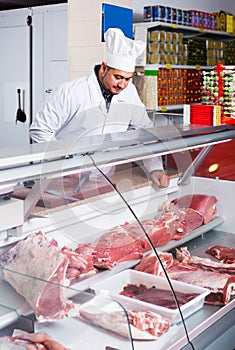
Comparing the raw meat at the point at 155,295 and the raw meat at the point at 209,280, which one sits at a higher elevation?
the raw meat at the point at 155,295

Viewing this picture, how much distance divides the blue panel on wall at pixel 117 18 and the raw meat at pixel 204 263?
11.7ft

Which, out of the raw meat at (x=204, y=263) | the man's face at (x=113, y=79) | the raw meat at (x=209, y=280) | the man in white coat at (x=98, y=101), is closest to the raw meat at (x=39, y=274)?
the raw meat at (x=209, y=280)

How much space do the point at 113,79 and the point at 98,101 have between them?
26cm

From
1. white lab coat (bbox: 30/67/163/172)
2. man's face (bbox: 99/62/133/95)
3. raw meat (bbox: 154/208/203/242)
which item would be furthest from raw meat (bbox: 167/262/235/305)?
man's face (bbox: 99/62/133/95)

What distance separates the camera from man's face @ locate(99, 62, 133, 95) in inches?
132

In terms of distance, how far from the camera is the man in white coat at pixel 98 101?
3272 mm

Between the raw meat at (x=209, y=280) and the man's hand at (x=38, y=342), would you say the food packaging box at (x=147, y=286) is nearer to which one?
the raw meat at (x=209, y=280)

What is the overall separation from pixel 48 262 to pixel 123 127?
3.81ft

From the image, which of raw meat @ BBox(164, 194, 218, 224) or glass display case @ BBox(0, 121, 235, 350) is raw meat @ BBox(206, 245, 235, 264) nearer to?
glass display case @ BBox(0, 121, 235, 350)

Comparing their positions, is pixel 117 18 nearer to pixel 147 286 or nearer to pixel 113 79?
pixel 113 79

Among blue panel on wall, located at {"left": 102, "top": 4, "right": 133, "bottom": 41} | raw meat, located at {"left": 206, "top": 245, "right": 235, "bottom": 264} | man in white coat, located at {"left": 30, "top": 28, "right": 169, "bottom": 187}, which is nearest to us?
raw meat, located at {"left": 206, "top": 245, "right": 235, "bottom": 264}

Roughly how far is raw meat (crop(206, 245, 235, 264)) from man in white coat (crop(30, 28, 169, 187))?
0.82 metres

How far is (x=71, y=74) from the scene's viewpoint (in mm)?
5824

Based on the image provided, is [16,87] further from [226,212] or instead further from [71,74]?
[226,212]
